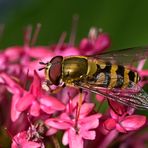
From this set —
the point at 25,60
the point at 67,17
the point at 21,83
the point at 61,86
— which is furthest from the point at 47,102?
the point at 67,17

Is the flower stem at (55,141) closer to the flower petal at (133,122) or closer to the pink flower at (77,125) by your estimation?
the pink flower at (77,125)

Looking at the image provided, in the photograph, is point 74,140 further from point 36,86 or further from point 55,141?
point 36,86

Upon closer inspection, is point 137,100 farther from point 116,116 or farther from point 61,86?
point 61,86

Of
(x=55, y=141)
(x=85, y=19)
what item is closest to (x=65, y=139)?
(x=55, y=141)

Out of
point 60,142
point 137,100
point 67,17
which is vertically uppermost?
point 67,17

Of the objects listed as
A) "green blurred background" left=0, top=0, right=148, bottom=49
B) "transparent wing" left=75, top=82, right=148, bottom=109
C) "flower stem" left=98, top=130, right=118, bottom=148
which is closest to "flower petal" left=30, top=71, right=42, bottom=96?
"transparent wing" left=75, top=82, right=148, bottom=109

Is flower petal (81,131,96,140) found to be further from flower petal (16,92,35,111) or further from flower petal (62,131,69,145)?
flower petal (16,92,35,111)

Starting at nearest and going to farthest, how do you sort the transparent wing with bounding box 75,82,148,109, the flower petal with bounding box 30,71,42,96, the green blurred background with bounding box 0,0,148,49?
the transparent wing with bounding box 75,82,148,109 → the flower petal with bounding box 30,71,42,96 → the green blurred background with bounding box 0,0,148,49
